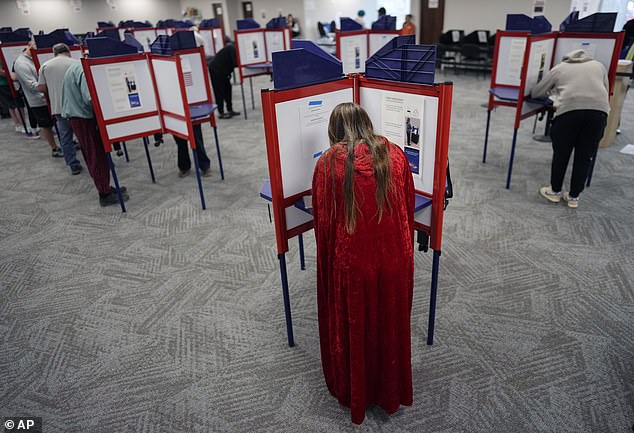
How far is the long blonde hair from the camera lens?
4.89ft

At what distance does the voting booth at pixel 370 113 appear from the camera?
1.79 metres

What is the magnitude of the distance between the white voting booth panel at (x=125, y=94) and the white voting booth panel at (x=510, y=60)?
3.32 m

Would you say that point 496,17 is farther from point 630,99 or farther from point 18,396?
point 18,396

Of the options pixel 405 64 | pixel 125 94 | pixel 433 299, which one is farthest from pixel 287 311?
pixel 125 94

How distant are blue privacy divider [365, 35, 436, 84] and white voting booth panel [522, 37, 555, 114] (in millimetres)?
2204

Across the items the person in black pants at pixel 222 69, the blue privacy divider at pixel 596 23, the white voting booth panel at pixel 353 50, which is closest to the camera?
the blue privacy divider at pixel 596 23

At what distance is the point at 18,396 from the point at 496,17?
11.1 meters

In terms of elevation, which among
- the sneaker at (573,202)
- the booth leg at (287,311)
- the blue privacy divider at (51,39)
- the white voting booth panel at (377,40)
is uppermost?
the blue privacy divider at (51,39)

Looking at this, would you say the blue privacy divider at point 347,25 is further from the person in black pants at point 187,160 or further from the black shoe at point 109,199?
the black shoe at point 109,199

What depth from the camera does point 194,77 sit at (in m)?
4.27

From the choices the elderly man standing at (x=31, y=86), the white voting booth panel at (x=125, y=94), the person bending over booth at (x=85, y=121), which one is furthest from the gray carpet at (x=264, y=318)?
the elderly man standing at (x=31, y=86)

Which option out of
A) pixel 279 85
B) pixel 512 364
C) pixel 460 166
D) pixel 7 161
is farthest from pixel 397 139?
pixel 7 161

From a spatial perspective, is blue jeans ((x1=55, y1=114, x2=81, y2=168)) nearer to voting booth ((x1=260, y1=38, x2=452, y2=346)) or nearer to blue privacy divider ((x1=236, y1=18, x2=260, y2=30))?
voting booth ((x1=260, y1=38, x2=452, y2=346))

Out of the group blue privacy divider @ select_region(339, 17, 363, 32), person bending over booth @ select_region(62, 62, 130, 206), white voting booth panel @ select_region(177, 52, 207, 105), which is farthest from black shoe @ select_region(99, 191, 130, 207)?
blue privacy divider @ select_region(339, 17, 363, 32)
